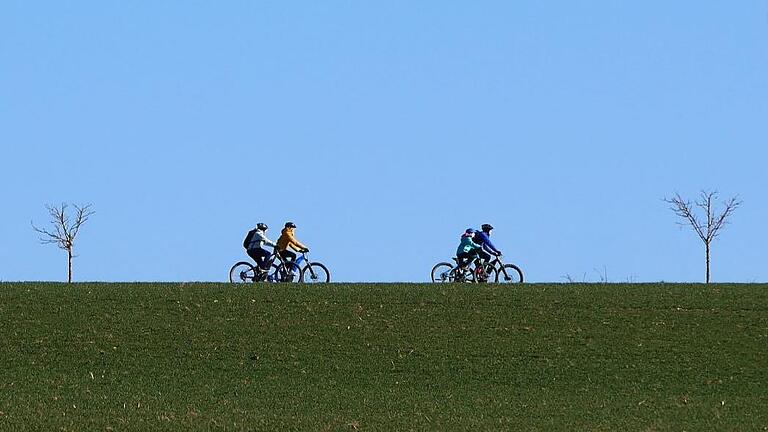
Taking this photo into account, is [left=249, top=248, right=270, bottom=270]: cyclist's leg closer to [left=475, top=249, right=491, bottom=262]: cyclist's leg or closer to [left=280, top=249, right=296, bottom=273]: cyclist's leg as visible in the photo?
[left=280, top=249, right=296, bottom=273]: cyclist's leg

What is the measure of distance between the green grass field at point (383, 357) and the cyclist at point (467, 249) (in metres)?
4.07

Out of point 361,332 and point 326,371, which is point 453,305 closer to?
point 361,332

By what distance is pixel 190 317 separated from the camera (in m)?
24.3

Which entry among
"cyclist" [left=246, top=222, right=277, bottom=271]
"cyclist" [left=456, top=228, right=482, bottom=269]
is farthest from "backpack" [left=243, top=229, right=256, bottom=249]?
"cyclist" [left=456, top=228, right=482, bottom=269]

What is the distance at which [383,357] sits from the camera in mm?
21297

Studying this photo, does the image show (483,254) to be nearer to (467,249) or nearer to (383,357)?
(467,249)

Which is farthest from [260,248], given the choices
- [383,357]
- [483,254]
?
[383,357]

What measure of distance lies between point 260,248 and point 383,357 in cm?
1066

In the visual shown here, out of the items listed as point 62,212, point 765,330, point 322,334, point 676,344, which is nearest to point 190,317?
point 322,334

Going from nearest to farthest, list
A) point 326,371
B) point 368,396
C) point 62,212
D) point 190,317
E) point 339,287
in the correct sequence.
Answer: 1. point 368,396
2. point 326,371
3. point 190,317
4. point 339,287
5. point 62,212

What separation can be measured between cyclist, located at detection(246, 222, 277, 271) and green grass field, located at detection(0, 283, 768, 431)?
3067 mm

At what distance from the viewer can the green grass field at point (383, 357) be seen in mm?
17328

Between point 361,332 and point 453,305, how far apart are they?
2.94 m

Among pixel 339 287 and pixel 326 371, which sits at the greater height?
pixel 339 287
